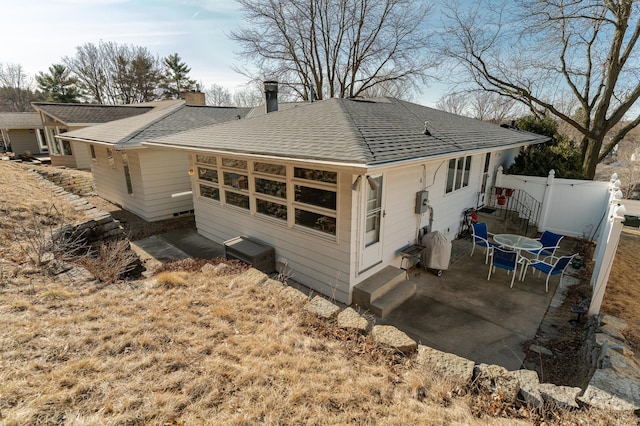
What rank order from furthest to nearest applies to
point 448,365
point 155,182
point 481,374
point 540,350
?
point 155,182, point 540,350, point 448,365, point 481,374

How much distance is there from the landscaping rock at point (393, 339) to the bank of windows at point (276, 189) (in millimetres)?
2124

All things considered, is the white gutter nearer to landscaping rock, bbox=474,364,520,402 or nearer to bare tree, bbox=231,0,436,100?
landscaping rock, bbox=474,364,520,402

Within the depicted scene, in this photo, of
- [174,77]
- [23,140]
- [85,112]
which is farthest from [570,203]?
[174,77]

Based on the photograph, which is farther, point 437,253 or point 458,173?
point 458,173

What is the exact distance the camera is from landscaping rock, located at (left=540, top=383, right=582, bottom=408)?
9.55 feet

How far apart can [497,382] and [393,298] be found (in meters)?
2.60

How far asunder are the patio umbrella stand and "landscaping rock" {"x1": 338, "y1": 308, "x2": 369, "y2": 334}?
3.32 m

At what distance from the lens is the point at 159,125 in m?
11.0

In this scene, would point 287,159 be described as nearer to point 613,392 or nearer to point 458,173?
point 613,392

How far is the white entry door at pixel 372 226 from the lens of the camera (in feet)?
18.5

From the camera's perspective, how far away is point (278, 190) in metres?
6.52

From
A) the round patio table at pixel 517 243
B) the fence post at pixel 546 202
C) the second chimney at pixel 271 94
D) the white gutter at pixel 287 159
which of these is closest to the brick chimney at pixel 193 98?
the second chimney at pixel 271 94

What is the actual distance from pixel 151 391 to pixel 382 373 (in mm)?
2244

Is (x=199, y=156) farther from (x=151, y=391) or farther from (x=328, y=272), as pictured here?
(x=151, y=391)
